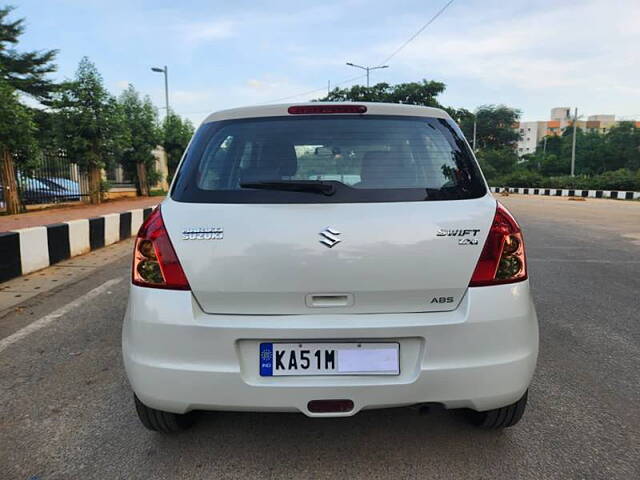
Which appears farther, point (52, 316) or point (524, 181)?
point (524, 181)

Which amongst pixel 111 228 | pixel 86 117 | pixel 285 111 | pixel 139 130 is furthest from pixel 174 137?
pixel 285 111

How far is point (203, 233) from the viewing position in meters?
2.01

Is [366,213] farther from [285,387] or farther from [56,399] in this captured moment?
[56,399]

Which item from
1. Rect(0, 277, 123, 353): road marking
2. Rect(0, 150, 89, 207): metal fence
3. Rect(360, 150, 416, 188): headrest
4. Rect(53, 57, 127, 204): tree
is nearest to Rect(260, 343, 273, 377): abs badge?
Rect(360, 150, 416, 188): headrest

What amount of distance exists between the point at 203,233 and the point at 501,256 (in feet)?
3.87

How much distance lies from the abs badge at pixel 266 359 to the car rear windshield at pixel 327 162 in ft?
1.87

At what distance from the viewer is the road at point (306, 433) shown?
7.09 ft

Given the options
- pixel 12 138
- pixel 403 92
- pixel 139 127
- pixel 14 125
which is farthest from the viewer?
pixel 403 92

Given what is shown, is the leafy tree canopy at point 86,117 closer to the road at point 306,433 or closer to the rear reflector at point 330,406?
the road at point 306,433

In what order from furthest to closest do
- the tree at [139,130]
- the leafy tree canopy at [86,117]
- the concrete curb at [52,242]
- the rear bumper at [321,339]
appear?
the tree at [139,130]
the leafy tree canopy at [86,117]
the concrete curb at [52,242]
the rear bumper at [321,339]

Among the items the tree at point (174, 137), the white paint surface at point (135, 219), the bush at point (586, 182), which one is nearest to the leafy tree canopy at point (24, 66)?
the tree at point (174, 137)

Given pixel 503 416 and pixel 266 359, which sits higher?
pixel 266 359

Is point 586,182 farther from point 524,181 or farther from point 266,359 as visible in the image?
point 266,359

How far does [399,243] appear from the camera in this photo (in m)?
1.99
